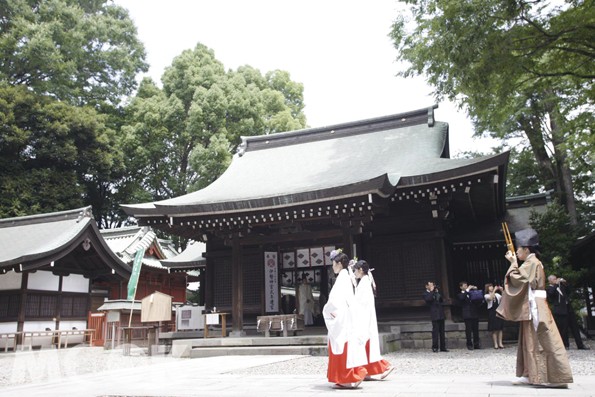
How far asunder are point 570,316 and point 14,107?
27.7m

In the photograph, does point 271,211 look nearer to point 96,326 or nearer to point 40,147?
point 96,326

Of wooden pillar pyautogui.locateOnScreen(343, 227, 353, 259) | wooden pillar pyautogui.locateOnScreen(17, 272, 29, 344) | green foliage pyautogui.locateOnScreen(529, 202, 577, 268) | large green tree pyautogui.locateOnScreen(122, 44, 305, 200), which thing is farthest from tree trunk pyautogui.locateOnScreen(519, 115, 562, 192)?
wooden pillar pyautogui.locateOnScreen(17, 272, 29, 344)

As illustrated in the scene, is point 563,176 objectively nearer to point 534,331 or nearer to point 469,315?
point 469,315

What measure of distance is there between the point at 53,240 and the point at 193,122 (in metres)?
12.6

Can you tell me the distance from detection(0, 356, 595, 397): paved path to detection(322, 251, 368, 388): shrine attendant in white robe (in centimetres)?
17

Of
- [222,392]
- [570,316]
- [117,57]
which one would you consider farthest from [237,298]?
[117,57]

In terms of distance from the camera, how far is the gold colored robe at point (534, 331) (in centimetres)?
527

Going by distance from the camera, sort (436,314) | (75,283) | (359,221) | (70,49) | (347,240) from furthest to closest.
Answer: (70,49) → (75,283) → (347,240) → (359,221) → (436,314)

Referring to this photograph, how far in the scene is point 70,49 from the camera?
3186 cm

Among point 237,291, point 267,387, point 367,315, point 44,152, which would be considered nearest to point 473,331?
point 237,291

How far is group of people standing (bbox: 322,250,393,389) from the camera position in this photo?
5.68m

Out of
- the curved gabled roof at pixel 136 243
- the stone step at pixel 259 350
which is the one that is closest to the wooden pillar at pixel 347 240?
the stone step at pixel 259 350

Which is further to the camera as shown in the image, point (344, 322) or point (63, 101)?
point (63, 101)

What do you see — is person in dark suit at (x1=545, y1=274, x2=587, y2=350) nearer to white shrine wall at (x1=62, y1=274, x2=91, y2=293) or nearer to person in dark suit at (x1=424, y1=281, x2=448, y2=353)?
person in dark suit at (x1=424, y1=281, x2=448, y2=353)
